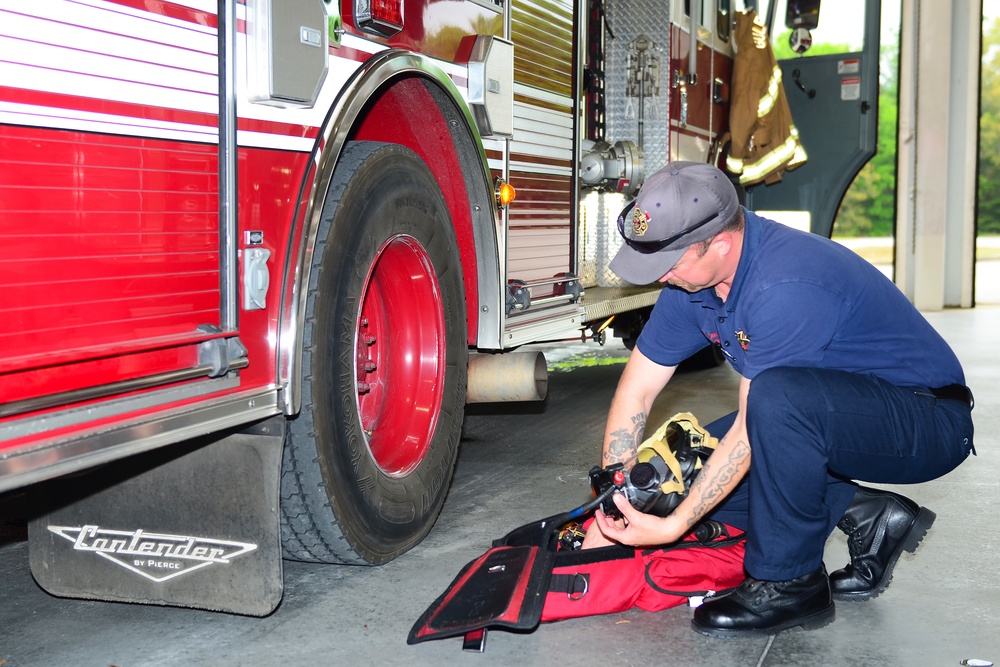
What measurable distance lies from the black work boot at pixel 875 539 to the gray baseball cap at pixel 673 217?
87 centimetres

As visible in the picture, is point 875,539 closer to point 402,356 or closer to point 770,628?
point 770,628

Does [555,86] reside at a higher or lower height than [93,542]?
higher

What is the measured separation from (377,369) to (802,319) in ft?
4.10

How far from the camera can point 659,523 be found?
8.11 ft

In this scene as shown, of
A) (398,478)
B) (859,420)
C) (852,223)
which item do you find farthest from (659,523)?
(852,223)

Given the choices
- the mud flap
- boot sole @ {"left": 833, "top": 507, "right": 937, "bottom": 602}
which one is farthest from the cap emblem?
boot sole @ {"left": 833, "top": 507, "right": 937, "bottom": 602}

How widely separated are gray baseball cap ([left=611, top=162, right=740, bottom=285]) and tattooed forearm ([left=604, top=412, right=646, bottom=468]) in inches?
20.5

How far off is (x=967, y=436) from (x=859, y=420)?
0.33m

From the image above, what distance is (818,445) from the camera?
2455 mm

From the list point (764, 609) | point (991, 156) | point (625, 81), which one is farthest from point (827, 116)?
point (991, 156)

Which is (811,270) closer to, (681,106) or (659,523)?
(659,523)

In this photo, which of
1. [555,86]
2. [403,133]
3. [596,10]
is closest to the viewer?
[403,133]

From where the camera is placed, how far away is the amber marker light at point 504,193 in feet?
11.2

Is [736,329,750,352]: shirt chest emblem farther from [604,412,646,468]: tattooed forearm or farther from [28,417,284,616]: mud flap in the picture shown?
[28,417,284,616]: mud flap
